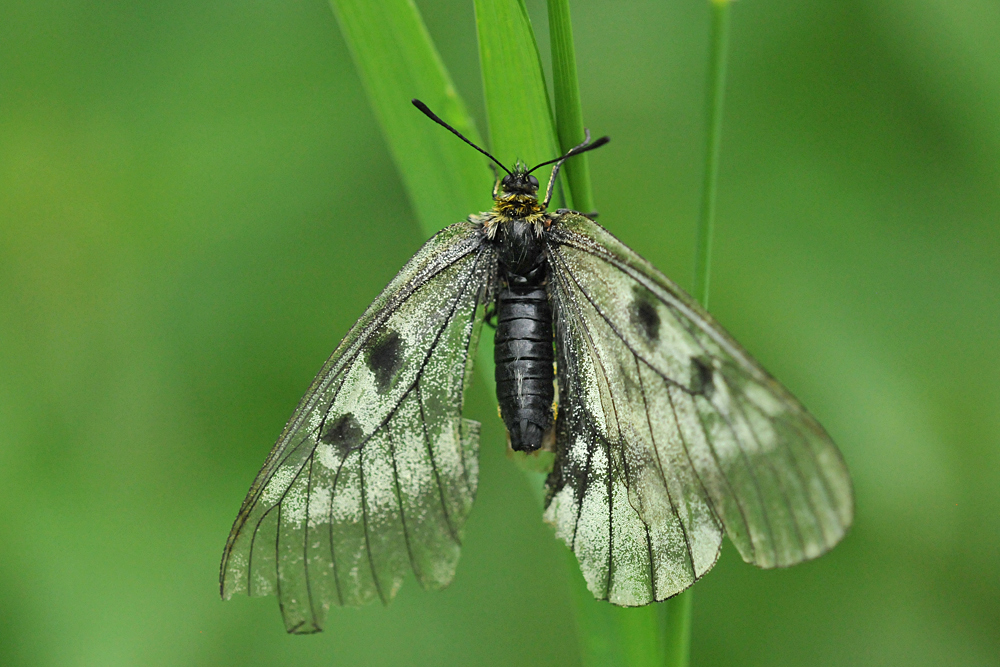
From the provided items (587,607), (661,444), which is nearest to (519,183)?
(661,444)

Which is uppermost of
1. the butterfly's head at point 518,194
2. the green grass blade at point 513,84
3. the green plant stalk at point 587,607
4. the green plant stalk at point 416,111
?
the green plant stalk at point 416,111

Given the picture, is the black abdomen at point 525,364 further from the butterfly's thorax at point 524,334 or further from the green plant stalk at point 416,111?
the green plant stalk at point 416,111

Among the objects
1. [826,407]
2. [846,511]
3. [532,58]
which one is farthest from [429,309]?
[826,407]

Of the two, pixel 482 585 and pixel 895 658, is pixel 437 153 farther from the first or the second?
pixel 895 658

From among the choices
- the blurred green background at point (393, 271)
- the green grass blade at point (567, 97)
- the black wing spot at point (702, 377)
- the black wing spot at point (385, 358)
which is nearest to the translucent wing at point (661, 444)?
the black wing spot at point (702, 377)

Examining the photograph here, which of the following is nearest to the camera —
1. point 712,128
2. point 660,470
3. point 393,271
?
point 712,128

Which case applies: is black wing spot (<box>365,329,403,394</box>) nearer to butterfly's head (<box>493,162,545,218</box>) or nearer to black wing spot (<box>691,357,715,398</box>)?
butterfly's head (<box>493,162,545,218</box>)

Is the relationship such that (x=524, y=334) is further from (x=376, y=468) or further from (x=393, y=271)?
(x=393, y=271)
